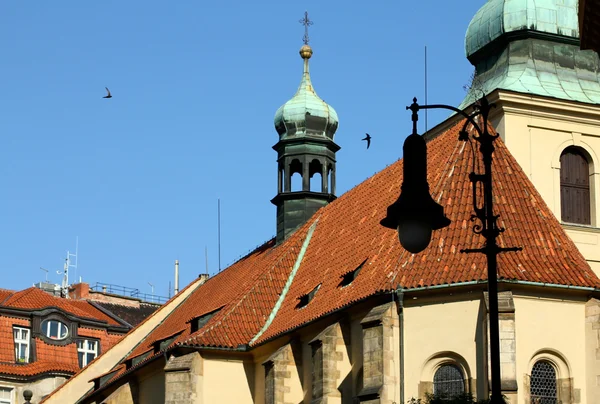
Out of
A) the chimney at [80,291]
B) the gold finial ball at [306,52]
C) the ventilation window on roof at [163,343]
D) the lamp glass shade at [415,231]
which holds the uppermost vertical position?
the gold finial ball at [306,52]

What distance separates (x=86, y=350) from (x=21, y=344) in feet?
11.0

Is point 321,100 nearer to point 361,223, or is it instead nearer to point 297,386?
point 361,223

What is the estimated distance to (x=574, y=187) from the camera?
34.2 meters

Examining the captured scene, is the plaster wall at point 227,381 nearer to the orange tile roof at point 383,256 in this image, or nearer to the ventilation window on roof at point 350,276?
the orange tile roof at point 383,256

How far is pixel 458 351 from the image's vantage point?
28.5 m

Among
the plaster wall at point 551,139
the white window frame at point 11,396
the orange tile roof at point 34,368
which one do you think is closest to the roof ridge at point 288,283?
the plaster wall at point 551,139

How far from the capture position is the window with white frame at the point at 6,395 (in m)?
52.6

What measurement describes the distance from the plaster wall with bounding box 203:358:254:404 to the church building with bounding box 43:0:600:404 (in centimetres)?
4

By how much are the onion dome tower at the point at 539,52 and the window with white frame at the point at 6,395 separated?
24.9m

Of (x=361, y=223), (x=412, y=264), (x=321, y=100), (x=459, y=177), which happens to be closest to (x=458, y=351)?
(x=412, y=264)

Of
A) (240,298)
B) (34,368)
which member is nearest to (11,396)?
(34,368)

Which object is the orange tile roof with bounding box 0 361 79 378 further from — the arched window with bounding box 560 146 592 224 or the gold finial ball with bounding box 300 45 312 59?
the arched window with bounding box 560 146 592 224

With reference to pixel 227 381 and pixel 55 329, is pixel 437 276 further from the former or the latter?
pixel 55 329

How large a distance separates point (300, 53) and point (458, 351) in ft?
61.2
